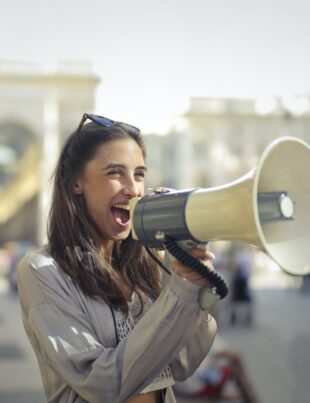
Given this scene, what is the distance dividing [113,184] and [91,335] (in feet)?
0.73

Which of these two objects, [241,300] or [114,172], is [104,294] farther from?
[241,300]

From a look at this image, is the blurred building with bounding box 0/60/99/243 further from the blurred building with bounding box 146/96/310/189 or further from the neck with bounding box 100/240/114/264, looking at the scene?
the neck with bounding box 100/240/114/264

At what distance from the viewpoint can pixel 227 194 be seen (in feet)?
2.64

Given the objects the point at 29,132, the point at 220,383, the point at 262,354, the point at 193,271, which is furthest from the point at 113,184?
the point at 29,132

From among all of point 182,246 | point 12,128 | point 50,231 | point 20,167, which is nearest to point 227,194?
point 182,246

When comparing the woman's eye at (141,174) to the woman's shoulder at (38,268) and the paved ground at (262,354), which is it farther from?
the paved ground at (262,354)

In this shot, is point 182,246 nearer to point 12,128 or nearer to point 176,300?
point 176,300

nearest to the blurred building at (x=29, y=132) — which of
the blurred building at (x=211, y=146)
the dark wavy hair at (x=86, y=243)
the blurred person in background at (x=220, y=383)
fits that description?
the blurred building at (x=211, y=146)

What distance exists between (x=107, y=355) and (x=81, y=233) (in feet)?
0.72

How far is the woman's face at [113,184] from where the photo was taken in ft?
3.34

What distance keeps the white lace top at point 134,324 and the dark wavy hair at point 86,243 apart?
0.04 ft

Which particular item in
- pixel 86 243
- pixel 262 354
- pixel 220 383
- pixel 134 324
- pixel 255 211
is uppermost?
pixel 255 211

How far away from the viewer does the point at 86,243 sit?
1.03 m

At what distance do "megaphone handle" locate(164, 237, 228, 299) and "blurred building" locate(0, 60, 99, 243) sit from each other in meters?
10.7
